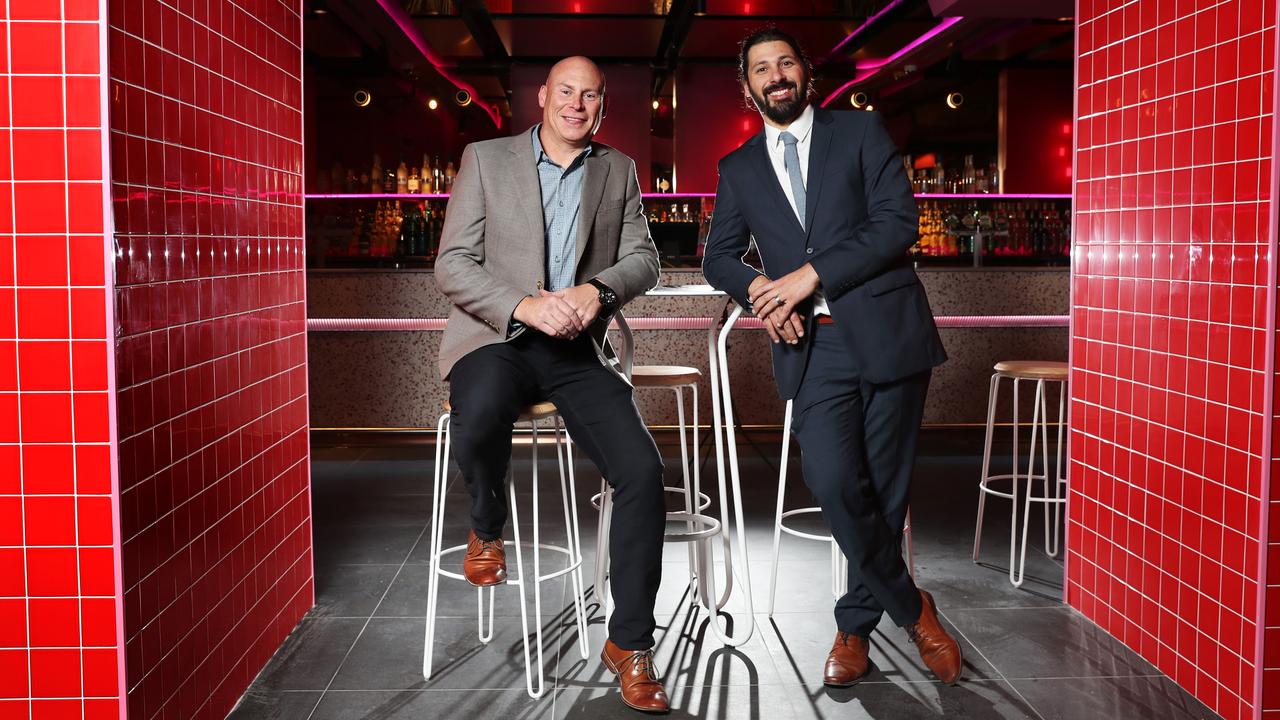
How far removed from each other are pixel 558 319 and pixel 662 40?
5.23m

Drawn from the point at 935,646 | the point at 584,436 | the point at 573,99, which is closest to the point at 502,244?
the point at 573,99

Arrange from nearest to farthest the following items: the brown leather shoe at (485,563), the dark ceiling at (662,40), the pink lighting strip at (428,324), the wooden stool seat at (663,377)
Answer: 1. the brown leather shoe at (485,563)
2. the wooden stool seat at (663,377)
3. the pink lighting strip at (428,324)
4. the dark ceiling at (662,40)

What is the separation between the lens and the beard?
2668mm

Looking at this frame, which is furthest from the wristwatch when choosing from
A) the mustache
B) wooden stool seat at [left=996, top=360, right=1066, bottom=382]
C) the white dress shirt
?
wooden stool seat at [left=996, top=360, right=1066, bottom=382]

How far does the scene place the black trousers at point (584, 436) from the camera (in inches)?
100

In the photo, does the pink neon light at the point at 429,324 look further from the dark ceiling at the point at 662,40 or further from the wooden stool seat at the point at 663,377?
the wooden stool seat at the point at 663,377

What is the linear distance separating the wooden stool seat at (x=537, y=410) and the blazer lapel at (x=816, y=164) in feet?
2.61

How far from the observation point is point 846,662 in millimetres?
2666

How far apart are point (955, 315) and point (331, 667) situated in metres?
4.40

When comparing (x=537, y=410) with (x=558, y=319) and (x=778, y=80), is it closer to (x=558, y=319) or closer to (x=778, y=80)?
(x=558, y=319)

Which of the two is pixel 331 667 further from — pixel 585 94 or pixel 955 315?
pixel 955 315

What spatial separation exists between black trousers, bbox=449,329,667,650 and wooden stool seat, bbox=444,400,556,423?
0.02 meters

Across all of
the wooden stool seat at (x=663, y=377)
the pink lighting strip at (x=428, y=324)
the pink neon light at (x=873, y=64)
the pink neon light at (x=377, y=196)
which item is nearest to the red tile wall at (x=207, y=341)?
the wooden stool seat at (x=663, y=377)

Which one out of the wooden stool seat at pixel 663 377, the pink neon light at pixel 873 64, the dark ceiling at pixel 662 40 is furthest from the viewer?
the pink neon light at pixel 873 64
